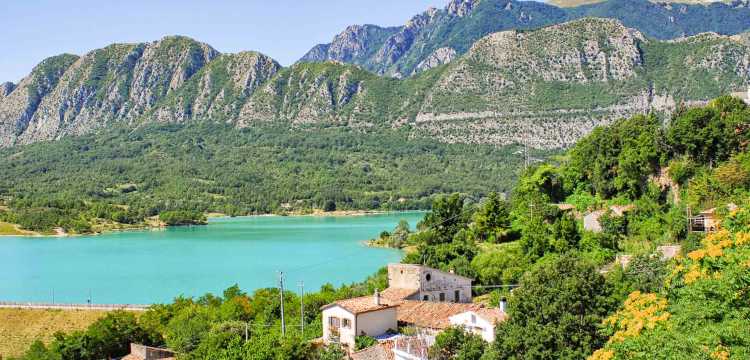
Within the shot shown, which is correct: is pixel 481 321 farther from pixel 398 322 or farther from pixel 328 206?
pixel 328 206

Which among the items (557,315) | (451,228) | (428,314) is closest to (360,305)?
(428,314)

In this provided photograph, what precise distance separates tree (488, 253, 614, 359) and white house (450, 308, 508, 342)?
3.25 m

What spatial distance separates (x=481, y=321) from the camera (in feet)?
76.2

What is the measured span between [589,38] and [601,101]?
51.7 feet

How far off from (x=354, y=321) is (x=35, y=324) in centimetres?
2467

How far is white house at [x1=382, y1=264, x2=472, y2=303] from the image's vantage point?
103 ft

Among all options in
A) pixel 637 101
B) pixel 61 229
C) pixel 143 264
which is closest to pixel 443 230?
pixel 143 264

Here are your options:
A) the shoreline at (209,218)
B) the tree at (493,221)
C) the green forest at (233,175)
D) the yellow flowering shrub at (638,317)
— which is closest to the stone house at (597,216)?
the tree at (493,221)

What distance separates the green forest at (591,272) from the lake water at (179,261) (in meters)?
12.5

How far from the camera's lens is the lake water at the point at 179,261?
54.7 m

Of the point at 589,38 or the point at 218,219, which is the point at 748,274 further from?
the point at 589,38

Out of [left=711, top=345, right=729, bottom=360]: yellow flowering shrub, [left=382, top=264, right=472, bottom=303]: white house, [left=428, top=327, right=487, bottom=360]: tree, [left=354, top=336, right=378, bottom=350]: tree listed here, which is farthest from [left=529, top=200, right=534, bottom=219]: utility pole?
[left=711, top=345, right=729, bottom=360]: yellow flowering shrub

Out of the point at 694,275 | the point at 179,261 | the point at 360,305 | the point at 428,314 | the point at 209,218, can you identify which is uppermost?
the point at 694,275

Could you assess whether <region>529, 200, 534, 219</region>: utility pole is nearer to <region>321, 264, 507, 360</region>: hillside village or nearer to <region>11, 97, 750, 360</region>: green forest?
<region>11, 97, 750, 360</region>: green forest
